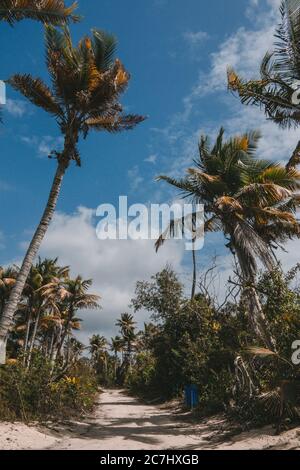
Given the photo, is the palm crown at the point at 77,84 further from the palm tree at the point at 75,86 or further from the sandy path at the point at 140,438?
the sandy path at the point at 140,438

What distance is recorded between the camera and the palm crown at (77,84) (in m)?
12.5

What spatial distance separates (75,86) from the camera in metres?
12.6

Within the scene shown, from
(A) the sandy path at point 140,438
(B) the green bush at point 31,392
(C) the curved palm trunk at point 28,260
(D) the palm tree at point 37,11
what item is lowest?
(A) the sandy path at point 140,438

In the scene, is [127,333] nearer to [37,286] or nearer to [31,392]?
[37,286]

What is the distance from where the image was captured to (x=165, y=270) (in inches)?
1081

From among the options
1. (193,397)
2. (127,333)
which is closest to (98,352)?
(127,333)

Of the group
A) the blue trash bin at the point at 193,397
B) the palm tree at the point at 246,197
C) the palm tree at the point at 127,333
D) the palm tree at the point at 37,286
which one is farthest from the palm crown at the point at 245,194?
the palm tree at the point at 127,333

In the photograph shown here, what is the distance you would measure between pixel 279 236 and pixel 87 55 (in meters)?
9.09

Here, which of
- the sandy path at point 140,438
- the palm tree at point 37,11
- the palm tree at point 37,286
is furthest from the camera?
the palm tree at point 37,286

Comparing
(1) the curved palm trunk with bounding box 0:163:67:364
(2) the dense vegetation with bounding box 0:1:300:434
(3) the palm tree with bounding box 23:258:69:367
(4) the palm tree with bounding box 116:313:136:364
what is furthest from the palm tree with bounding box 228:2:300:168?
(4) the palm tree with bounding box 116:313:136:364

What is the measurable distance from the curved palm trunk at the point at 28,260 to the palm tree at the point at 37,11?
417 cm

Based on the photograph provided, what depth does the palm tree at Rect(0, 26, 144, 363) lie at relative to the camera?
1250cm

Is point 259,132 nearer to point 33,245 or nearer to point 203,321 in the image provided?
point 203,321
